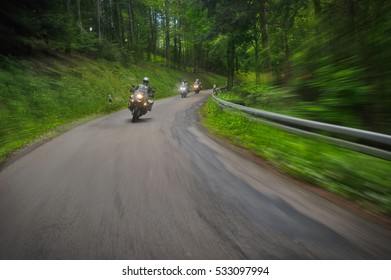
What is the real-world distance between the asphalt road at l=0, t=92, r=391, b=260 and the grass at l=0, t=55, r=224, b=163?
3573 mm

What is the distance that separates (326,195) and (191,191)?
6.19ft

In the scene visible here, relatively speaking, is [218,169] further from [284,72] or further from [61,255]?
[284,72]

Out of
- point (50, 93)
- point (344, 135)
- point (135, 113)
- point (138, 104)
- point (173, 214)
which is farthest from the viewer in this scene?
point (50, 93)

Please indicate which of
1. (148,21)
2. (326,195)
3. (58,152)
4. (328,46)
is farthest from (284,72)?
(148,21)

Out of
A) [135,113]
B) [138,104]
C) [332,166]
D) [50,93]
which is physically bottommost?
[332,166]

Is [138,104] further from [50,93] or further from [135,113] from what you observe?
[50,93]

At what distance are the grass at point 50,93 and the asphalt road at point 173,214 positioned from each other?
3573mm

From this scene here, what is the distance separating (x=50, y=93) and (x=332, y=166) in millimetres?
16915

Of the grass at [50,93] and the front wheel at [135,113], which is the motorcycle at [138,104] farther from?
the grass at [50,93]

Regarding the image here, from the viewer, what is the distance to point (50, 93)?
58.0ft

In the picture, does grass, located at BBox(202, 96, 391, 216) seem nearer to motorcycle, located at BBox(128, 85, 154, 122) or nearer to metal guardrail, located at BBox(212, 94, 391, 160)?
metal guardrail, located at BBox(212, 94, 391, 160)

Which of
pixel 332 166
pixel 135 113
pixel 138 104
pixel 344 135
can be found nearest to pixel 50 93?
pixel 138 104

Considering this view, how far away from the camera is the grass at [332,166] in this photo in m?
3.97

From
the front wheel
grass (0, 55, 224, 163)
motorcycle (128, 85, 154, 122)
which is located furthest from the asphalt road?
motorcycle (128, 85, 154, 122)
